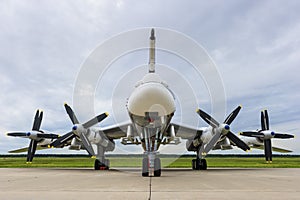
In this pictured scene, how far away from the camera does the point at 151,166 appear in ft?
39.3

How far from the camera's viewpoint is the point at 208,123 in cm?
1808

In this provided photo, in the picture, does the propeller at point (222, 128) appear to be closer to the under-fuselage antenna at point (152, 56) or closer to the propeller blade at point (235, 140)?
the propeller blade at point (235, 140)

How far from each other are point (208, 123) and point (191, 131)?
2.81 meters

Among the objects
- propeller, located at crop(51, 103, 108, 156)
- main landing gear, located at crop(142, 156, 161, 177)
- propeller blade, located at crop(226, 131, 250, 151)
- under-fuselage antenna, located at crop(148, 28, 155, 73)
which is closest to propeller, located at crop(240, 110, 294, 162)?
propeller blade, located at crop(226, 131, 250, 151)

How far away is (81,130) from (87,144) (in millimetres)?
1279

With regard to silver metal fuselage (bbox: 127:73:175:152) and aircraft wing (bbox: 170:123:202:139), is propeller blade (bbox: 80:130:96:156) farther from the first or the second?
aircraft wing (bbox: 170:123:202:139)

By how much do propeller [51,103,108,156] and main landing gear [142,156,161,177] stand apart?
672 cm

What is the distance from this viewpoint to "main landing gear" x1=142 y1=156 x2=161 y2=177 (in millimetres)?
12000

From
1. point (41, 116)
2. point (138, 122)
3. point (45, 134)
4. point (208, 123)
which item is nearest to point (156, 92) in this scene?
point (138, 122)

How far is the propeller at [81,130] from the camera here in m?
17.4

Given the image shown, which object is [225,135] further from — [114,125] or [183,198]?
[183,198]

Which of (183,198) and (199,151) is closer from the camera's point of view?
(183,198)

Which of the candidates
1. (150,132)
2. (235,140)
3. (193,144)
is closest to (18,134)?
(193,144)

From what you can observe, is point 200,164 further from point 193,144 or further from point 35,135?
point 35,135
